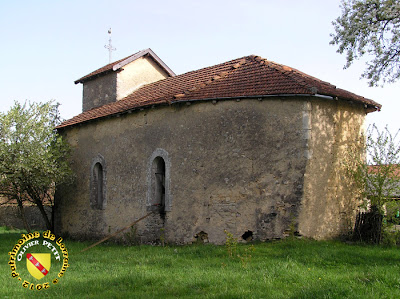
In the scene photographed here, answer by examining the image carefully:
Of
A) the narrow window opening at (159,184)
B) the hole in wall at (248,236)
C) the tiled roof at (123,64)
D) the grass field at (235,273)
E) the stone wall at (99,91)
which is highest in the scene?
the tiled roof at (123,64)

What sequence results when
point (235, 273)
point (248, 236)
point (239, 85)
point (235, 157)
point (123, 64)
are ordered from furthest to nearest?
point (123, 64) → point (239, 85) → point (235, 157) → point (248, 236) → point (235, 273)

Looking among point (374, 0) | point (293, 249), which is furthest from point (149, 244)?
point (374, 0)

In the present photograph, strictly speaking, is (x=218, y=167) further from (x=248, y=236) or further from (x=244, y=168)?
(x=248, y=236)

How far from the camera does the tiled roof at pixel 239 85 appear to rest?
13.0m

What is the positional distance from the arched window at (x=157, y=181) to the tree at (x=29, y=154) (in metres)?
4.95

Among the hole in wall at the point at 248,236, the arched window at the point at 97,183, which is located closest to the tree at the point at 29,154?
the arched window at the point at 97,183

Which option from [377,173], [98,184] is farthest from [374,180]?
[98,184]

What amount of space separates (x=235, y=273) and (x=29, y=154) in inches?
462

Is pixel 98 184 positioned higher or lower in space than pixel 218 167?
lower

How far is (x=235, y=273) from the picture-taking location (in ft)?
29.2

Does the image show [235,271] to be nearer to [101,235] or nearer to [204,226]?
[204,226]

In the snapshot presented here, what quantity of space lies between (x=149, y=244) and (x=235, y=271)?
6.15m

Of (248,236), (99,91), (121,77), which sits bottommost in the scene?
(248,236)

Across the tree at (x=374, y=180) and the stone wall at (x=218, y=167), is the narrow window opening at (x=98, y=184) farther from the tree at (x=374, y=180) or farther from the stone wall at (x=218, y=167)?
the tree at (x=374, y=180)
